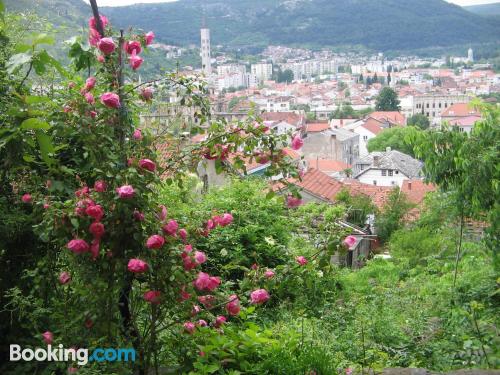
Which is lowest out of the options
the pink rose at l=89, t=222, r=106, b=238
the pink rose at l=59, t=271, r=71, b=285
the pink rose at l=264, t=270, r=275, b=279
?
the pink rose at l=264, t=270, r=275, b=279

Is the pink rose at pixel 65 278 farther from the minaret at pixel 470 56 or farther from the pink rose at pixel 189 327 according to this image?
the minaret at pixel 470 56

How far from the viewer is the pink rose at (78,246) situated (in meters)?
2.12

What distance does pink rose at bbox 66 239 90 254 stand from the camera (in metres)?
2.12

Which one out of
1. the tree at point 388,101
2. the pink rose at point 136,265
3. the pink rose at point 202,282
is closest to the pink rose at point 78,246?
the pink rose at point 136,265

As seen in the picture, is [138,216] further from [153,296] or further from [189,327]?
[189,327]

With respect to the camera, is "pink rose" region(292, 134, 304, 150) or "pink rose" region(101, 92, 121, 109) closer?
"pink rose" region(101, 92, 121, 109)

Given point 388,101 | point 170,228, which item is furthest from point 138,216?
point 388,101

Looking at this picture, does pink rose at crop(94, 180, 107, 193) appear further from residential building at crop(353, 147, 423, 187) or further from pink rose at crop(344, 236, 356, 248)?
residential building at crop(353, 147, 423, 187)

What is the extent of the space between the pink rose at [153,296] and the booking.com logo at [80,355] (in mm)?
302

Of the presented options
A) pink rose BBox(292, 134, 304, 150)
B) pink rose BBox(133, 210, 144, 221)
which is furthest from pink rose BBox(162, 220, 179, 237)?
pink rose BBox(292, 134, 304, 150)

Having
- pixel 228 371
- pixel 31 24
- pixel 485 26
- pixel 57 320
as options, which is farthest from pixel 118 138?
pixel 485 26

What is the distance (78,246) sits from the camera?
212 cm

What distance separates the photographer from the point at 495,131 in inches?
246

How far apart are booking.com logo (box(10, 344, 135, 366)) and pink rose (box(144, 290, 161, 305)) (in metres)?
0.30
